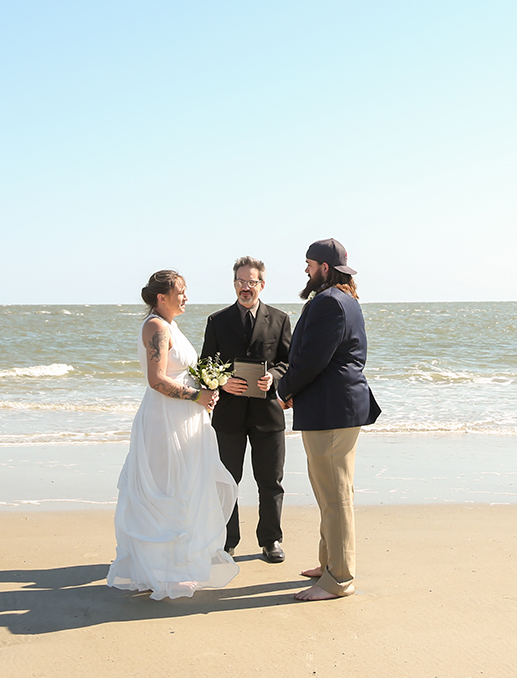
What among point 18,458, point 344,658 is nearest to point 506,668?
point 344,658

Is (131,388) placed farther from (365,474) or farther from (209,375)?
(209,375)

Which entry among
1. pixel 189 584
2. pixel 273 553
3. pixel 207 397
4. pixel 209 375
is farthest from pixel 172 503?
pixel 273 553

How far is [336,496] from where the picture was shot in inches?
137

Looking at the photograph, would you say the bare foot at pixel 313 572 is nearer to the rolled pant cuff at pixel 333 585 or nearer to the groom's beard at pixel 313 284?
the rolled pant cuff at pixel 333 585

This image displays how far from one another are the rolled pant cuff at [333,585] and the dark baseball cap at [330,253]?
1.69 m

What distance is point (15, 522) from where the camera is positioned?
4844mm

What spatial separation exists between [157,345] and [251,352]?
35.8 inches

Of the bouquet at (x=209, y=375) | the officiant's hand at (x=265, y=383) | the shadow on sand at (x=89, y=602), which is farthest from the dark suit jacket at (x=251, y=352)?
the shadow on sand at (x=89, y=602)

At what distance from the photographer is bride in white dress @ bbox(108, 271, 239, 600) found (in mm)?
3455

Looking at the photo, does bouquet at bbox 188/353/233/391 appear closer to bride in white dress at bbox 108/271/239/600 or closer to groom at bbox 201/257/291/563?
bride in white dress at bbox 108/271/239/600

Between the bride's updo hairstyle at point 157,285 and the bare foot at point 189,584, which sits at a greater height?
the bride's updo hairstyle at point 157,285

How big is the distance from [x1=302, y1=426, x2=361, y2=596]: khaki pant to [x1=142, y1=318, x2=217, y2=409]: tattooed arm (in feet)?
2.60

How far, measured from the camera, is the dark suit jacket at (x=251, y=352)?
4191 millimetres

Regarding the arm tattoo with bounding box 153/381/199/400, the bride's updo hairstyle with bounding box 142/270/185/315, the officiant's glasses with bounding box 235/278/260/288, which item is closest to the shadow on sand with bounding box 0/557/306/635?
the arm tattoo with bounding box 153/381/199/400
